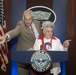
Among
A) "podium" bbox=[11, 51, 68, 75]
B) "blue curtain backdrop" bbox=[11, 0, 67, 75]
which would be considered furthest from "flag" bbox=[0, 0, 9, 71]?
"podium" bbox=[11, 51, 68, 75]

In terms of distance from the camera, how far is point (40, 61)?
2.16 meters

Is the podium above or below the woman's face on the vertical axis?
below

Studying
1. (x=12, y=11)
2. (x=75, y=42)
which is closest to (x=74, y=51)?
(x=75, y=42)

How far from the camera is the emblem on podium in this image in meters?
2.16

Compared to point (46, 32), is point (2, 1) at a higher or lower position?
higher

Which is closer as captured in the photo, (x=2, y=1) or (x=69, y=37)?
(x=2, y=1)

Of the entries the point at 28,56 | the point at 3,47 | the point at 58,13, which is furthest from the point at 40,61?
the point at 58,13

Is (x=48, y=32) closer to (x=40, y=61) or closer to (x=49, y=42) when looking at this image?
(x=49, y=42)

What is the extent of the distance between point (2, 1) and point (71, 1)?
1.19m

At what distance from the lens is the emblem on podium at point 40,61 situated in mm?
2160

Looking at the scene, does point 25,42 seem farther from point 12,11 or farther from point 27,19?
point 12,11

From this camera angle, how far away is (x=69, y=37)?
13.2 feet

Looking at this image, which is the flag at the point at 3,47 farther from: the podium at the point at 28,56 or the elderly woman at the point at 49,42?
the podium at the point at 28,56

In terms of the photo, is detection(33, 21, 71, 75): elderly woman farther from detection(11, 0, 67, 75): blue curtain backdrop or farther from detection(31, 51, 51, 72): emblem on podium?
detection(11, 0, 67, 75): blue curtain backdrop
